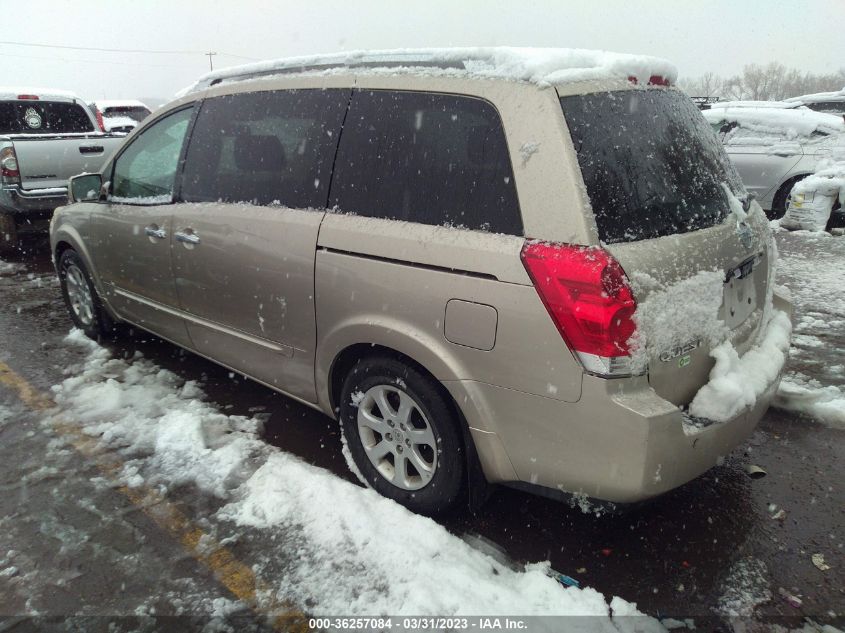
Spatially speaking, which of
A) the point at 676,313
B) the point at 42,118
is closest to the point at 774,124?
the point at 676,313

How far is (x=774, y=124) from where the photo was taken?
9.33 m

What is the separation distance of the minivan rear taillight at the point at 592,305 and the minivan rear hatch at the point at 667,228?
5 centimetres

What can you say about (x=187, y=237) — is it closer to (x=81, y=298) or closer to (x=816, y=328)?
(x=81, y=298)

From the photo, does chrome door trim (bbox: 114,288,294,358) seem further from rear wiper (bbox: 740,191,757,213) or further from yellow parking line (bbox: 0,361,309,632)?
rear wiper (bbox: 740,191,757,213)

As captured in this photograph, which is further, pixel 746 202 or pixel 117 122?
pixel 117 122

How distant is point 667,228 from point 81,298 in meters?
4.45

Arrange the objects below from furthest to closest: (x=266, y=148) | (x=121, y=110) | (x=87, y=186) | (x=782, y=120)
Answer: (x=121, y=110) → (x=782, y=120) → (x=87, y=186) → (x=266, y=148)

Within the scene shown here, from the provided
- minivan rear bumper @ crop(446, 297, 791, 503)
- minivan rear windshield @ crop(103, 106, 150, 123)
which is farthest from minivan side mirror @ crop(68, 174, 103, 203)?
minivan rear windshield @ crop(103, 106, 150, 123)

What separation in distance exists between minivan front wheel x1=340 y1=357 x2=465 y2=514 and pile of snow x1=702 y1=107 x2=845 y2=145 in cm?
820

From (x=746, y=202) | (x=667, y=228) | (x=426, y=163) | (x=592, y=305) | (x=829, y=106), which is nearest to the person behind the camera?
(x=592, y=305)

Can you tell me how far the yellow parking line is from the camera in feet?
7.47

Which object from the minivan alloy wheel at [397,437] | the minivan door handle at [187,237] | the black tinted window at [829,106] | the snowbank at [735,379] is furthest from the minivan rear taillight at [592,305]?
the black tinted window at [829,106]

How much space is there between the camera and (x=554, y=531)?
8.91ft

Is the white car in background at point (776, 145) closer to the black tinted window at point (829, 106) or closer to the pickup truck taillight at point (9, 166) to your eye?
the black tinted window at point (829, 106)
